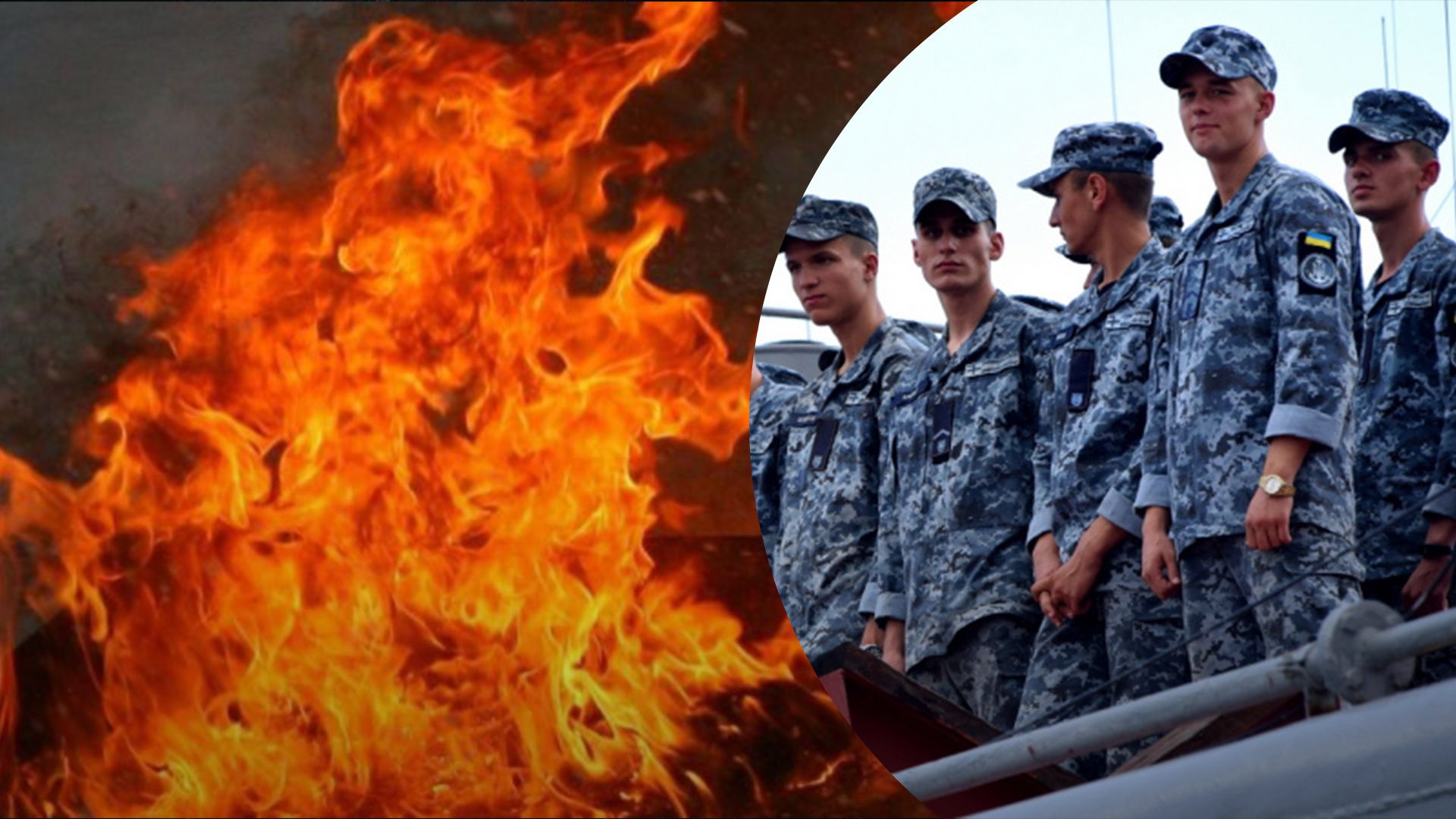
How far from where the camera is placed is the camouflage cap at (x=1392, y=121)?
14.9 feet

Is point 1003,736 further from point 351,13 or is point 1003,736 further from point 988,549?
point 351,13

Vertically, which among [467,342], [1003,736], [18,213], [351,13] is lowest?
[1003,736]

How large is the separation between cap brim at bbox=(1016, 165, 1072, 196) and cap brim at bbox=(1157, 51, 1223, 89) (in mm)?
636

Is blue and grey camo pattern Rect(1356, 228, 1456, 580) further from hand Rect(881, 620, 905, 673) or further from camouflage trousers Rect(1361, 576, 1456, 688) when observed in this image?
hand Rect(881, 620, 905, 673)

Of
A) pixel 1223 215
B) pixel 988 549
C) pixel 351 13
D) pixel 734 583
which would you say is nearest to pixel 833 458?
pixel 988 549

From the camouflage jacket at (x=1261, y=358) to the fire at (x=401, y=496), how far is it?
4.21 ft

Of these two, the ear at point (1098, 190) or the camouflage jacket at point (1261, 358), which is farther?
the ear at point (1098, 190)

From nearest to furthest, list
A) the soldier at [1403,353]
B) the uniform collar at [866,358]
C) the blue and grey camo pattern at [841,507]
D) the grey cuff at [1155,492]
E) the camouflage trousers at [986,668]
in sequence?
the grey cuff at [1155,492] < the soldier at [1403,353] < the camouflage trousers at [986,668] < the blue and grey camo pattern at [841,507] < the uniform collar at [866,358]

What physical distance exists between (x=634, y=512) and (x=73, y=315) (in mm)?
902

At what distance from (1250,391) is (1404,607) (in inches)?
25.5

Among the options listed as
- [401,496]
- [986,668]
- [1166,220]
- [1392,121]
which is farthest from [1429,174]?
[401,496]

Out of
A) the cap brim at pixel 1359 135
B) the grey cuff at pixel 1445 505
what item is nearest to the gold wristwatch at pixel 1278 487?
the grey cuff at pixel 1445 505

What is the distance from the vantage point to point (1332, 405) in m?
3.79

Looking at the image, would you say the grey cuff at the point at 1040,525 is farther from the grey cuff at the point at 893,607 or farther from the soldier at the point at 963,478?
the grey cuff at the point at 893,607
